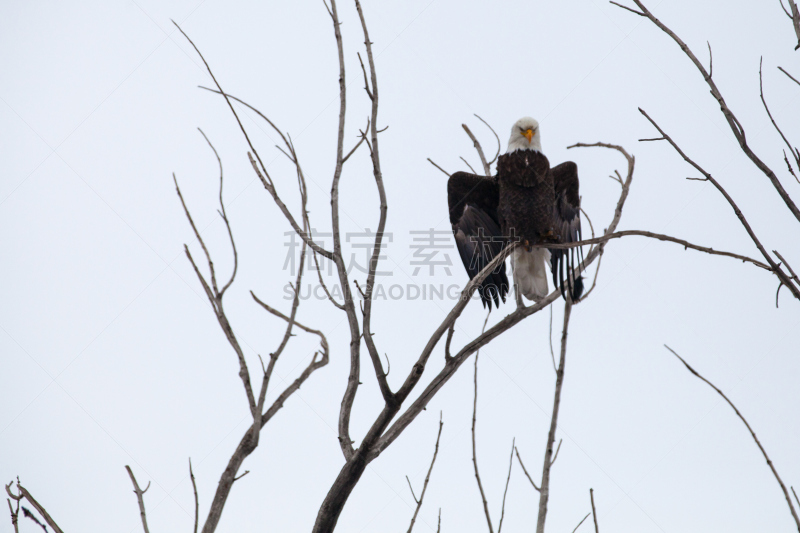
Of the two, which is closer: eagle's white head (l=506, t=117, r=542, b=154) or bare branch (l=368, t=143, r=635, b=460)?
bare branch (l=368, t=143, r=635, b=460)

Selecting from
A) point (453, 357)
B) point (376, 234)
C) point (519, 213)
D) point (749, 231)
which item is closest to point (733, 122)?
point (749, 231)

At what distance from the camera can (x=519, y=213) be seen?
4395 mm

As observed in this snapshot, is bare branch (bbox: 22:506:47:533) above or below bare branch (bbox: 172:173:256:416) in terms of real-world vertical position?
below

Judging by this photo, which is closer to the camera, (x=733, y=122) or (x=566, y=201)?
(x=733, y=122)

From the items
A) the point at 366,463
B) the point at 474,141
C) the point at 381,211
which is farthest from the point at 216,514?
the point at 474,141

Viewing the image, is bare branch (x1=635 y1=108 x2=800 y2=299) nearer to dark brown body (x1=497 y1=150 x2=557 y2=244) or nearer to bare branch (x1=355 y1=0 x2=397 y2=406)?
bare branch (x1=355 y1=0 x2=397 y2=406)

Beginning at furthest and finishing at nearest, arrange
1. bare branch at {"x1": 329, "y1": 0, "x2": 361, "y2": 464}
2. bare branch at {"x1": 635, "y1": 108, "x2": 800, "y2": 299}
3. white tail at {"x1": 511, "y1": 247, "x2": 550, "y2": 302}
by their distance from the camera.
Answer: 1. white tail at {"x1": 511, "y1": 247, "x2": 550, "y2": 302}
2. bare branch at {"x1": 329, "y1": 0, "x2": 361, "y2": 464}
3. bare branch at {"x1": 635, "y1": 108, "x2": 800, "y2": 299}

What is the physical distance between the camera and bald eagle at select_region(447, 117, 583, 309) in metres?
4.40

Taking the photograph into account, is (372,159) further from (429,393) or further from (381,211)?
(429,393)

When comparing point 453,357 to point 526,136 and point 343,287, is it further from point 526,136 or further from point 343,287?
point 526,136

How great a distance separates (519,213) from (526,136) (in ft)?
2.06

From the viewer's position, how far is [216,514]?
131 cm

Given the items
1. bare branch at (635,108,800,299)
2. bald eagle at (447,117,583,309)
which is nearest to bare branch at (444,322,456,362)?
bare branch at (635,108,800,299)

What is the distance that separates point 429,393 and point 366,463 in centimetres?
35
